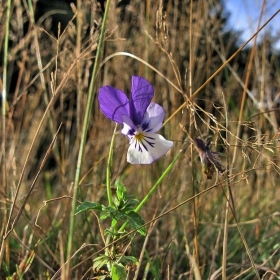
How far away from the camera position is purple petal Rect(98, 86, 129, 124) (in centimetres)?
66

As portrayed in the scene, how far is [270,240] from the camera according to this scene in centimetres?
125

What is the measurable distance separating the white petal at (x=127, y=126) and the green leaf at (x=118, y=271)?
0.21 m

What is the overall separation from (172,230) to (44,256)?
405mm

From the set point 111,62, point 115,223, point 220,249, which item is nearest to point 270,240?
point 220,249

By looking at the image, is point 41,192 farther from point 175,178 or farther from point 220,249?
point 220,249

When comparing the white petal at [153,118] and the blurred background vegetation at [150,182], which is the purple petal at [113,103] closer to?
the white petal at [153,118]

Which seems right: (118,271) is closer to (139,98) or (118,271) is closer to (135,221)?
(135,221)

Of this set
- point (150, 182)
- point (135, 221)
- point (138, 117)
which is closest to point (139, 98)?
point (138, 117)

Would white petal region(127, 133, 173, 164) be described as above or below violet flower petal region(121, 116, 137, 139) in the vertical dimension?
below

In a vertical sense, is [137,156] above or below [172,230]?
above

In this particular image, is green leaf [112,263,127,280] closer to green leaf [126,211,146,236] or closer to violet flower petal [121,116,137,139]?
green leaf [126,211,146,236]

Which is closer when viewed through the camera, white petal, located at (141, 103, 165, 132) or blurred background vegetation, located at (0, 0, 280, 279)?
white petal, located at (141, 103, 165, 132)

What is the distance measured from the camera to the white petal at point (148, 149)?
0.64m

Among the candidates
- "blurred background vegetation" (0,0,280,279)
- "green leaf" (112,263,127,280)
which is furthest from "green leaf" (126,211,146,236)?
"blurred background vegetation" (0,0,280,279)
